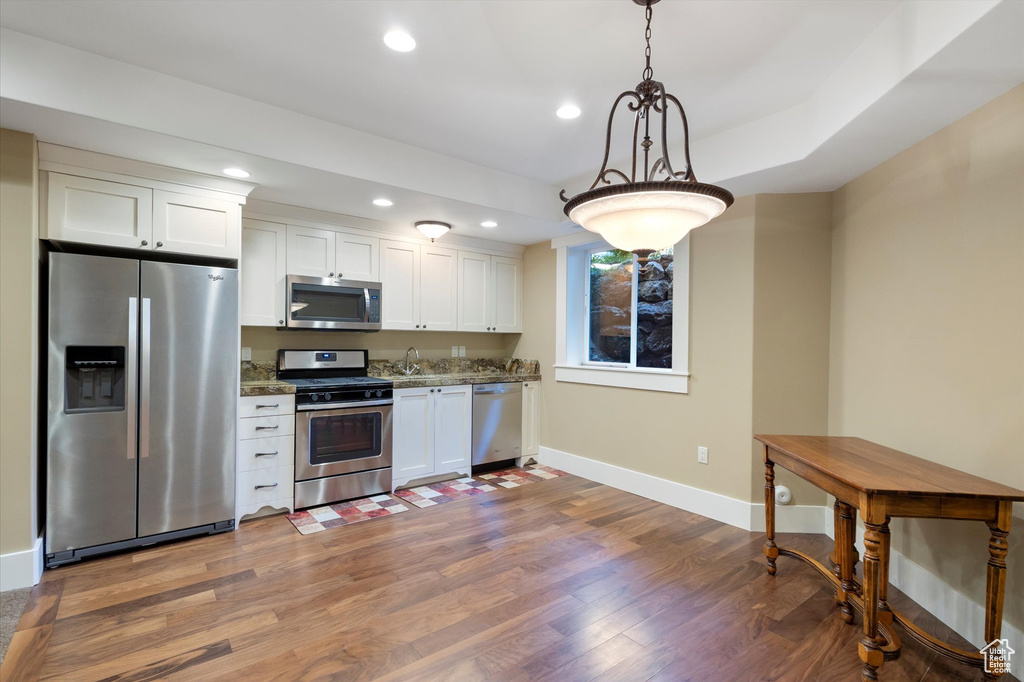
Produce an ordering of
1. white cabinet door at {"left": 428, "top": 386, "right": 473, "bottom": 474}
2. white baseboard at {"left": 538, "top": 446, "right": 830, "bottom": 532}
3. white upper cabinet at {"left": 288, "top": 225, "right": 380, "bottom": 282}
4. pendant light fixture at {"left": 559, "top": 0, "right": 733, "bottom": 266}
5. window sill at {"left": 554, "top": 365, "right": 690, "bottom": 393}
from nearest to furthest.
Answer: pendant light fixture at {"left": 559, "top": 0, "right": 733, "bottom": 266}, white baseboard at {"left": 538, "top": 446, "right": 830, "bottom": 532}, window sill at {"left": 554, "top": 365, "right": 690, "bottom": 393}, white upper cabinet at {"left": 288, "top": 225, "right": 380, "bottom": 282}, white cabinet door at {"left": 428, "top": 386, "right": 473, "bottom": 474}

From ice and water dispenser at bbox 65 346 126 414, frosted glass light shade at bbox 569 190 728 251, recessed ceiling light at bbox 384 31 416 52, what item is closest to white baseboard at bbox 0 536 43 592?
ice and water dispenser at bbox 65 346 126 414

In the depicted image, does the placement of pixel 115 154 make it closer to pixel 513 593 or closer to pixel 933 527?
pixel 513 593

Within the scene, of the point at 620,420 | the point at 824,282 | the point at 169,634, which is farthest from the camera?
the point at 620,420

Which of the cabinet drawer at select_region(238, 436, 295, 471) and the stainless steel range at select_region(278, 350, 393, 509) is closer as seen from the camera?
the cabinet drawer at select_region(238, 436, 295, 471)

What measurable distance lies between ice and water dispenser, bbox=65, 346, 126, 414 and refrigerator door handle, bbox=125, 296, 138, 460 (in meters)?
0.03

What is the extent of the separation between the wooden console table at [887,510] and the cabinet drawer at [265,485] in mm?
3234

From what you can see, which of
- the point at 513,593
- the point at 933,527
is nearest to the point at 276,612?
the point at 513,593

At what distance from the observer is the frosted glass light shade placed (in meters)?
1.75

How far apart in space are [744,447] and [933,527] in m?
1.11

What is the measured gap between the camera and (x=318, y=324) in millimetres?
3926

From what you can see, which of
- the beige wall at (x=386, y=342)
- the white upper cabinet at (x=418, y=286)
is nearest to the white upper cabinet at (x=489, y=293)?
the white upper cabinet at (x=418, y=286)

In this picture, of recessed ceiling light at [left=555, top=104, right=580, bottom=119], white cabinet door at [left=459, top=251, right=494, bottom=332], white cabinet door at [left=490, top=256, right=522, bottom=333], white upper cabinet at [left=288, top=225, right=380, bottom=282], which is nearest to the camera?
recessed ceiling light at [left=555, top=104, right=580, bottom=119]

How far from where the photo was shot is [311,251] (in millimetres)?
3969

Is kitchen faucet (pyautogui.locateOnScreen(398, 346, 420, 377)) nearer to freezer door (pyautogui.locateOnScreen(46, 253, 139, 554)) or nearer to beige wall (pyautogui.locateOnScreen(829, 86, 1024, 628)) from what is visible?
freezer door (pyautogui.locateOnScreen(46, 253, 139, 554))
